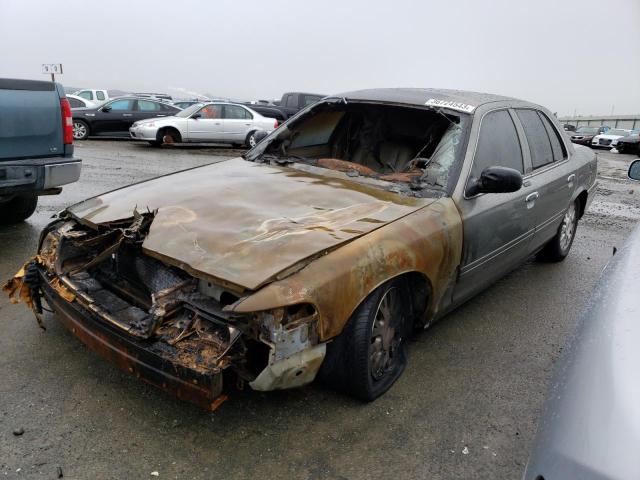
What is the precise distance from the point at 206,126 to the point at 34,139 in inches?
440

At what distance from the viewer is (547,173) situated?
4250mm

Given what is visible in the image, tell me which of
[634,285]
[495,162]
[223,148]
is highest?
[495,162]

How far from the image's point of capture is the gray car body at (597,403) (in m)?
1.16

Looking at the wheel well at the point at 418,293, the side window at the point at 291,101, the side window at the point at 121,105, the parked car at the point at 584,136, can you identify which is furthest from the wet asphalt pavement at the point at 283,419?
the parked car at the point at 584,136

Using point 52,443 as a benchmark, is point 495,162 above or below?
above

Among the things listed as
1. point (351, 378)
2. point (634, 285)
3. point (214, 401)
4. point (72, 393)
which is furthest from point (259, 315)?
point (634, 285)

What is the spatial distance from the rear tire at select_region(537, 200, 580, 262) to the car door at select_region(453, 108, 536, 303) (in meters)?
1.16

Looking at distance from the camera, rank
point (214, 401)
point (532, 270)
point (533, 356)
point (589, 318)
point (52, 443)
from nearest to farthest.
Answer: point (589, 318), point (214, 401), point (52, 443), point (533, 356), point (532, 270)

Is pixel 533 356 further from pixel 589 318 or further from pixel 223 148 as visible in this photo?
pixel 223 148

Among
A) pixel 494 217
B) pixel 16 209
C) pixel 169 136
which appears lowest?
pixel 16 209

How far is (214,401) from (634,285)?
5.37 ft

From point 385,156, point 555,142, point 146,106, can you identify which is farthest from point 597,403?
point 146,106

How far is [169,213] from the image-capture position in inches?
113

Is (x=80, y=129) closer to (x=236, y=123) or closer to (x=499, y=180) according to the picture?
(x=236, y=123)
